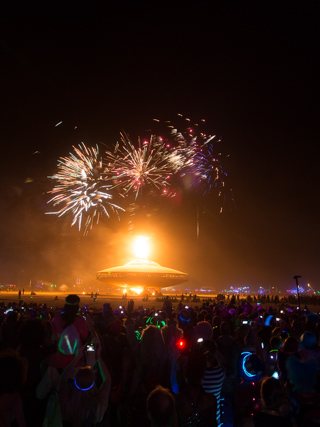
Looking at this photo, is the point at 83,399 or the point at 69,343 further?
the point at 69,343

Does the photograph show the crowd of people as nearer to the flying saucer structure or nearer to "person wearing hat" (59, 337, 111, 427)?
"person wearing hat" (59, 337, 111, 427)

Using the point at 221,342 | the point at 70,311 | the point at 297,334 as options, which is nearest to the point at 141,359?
the point at 70,311

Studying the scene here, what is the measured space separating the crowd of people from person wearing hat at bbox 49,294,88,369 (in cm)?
1

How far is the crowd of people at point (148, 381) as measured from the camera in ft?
11.1

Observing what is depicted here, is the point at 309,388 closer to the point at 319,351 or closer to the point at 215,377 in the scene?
the point at 215,377

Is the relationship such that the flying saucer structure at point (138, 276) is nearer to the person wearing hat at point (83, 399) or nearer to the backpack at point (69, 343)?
the backpack at point (69, 343)

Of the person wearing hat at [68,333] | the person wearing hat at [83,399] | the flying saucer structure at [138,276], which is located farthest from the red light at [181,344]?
the flying saucer structure at [138,276]

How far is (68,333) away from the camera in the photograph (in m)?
4.52

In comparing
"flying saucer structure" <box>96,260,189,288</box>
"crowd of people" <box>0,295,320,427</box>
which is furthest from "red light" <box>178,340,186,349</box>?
"flying saucer structure" <box>96,260,189,288</box>

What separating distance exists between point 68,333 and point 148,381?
4.09 feet

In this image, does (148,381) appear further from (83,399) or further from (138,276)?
(138,276)

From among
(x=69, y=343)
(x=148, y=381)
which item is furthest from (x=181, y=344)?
(x=69, y=343)

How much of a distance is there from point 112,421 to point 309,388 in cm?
265

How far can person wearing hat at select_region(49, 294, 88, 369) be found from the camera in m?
4.30
